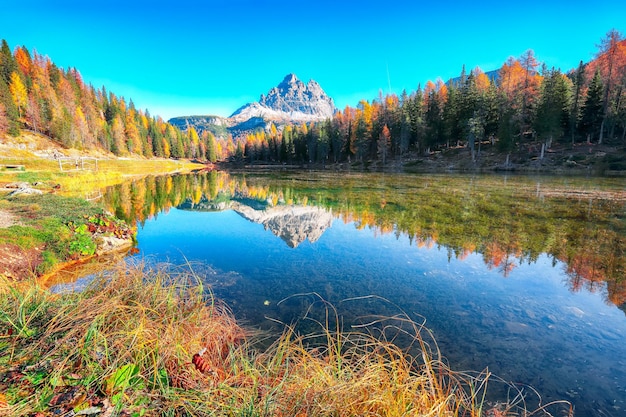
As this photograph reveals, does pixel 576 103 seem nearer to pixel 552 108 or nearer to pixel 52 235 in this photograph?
pixel 552 108

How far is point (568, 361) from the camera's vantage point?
5.18m

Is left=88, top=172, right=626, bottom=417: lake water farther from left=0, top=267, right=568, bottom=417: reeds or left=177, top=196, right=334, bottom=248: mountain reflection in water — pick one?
left=0, top=267, right=568, bottom=417: reeds

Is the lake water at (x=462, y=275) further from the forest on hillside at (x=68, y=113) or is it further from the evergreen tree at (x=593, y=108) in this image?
the forest on hillside at (x=68, y=113)

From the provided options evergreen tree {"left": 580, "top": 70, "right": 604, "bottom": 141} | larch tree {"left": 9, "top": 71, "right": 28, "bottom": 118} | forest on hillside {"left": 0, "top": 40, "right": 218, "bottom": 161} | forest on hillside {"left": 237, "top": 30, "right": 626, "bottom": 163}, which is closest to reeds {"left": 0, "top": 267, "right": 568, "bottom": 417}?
forest on hillside {"left": 237, "top": 30, "right": 626, "bottom": 163}

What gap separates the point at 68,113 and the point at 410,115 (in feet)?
299

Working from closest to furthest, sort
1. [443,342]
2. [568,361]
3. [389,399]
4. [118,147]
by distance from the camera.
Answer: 1. [389,399]
2. [568,361]
3. [443,342]
4. [118,147]

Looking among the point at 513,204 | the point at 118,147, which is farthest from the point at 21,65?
the point at 513,204

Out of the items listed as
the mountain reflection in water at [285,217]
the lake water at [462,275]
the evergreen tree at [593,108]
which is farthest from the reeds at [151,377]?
the evergreen tree at [593,108]

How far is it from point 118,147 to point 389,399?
11680 cm

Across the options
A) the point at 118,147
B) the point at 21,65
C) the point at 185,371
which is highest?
the point at 21,65

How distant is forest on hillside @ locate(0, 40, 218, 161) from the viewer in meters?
72.5

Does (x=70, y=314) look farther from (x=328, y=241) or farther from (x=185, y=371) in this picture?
(x=328, y=241)

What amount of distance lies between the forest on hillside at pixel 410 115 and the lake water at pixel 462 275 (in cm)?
3901

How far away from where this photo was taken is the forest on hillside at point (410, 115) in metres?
46.5
